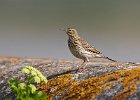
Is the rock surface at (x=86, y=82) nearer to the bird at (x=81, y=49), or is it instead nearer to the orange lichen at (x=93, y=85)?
the orange lichen at (x=93, y=85)

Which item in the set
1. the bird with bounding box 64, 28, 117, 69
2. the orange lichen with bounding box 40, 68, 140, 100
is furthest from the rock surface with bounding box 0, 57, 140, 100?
the bird with bounding box 64, 28, 117, 69

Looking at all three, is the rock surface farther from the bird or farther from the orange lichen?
the bird

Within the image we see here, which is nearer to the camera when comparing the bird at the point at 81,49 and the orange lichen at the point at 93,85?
the orange lichen at the point at 93,85

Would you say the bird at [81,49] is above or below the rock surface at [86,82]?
above

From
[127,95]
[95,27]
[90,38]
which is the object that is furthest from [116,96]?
[95,27]

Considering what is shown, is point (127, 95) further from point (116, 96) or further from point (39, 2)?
point (39, 2)

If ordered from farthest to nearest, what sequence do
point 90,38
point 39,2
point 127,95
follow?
point 39,2 → point 90,38 → point 127,95

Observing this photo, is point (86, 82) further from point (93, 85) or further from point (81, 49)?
point (81, 49)

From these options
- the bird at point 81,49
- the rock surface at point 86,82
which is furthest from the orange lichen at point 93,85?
the bird at point 81,49
